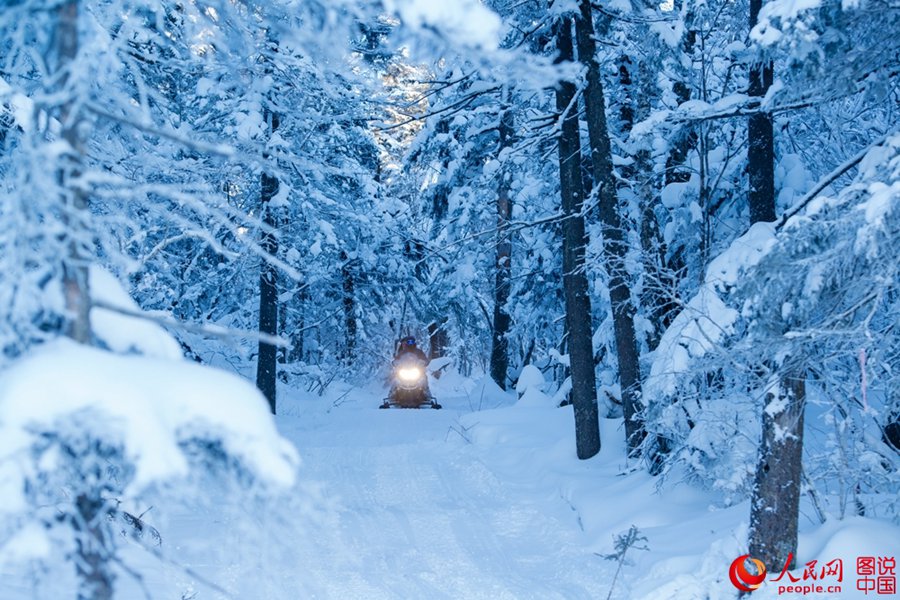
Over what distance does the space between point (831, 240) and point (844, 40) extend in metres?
1.65

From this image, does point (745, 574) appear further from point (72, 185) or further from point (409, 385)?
point (409, 385)

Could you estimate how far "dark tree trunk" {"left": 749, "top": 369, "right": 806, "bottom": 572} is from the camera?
6.20 meters

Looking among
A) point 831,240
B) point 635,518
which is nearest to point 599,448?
point 635,518

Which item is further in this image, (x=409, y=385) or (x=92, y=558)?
(x=409, y=385)

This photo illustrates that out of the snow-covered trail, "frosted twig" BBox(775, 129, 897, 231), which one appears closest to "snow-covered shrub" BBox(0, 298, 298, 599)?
the snow-covered trail

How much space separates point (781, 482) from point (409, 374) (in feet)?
47.8

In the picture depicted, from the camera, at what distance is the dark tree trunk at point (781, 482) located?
6.20 meters

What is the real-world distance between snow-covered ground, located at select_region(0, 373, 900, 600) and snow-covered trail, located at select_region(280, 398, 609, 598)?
0.03m

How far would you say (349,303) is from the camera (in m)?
25.0

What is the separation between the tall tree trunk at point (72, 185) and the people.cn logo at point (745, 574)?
18.6 ft

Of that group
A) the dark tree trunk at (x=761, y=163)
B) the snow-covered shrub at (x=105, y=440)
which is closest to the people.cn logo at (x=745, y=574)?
the dark tree trunk at (x=761, y=163)

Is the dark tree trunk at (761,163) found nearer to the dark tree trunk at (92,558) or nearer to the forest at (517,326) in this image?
the forest at (517,326)

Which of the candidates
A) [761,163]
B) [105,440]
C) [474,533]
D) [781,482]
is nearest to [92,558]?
[105,440]

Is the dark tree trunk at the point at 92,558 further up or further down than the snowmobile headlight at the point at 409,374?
further up
